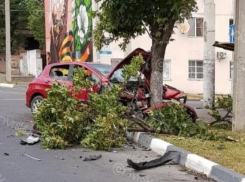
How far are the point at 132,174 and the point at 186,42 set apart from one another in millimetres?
24648

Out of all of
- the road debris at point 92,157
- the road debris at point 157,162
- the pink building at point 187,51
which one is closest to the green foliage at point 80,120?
the road debris at point 92,157

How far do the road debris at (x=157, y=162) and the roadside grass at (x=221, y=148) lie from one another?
39 centimetres

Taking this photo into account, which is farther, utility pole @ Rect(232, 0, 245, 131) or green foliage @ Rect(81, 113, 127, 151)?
utility pole @ Rect(232, 0, 245, 131)

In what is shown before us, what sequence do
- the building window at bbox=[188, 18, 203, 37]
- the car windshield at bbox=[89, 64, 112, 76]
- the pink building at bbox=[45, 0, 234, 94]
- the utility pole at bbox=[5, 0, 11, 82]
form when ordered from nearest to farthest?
the car windshield at bbox=[89, 64, 112, 76] → the pink building at bbox=[45, 0, 234, 94] → the building window at bbox=[188, 18, 203, 37] → the utility pole at bbox=[5, 0, 11, 82]

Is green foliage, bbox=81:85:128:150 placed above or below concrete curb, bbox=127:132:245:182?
above

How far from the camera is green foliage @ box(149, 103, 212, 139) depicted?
9.78m

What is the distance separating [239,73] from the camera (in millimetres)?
10305

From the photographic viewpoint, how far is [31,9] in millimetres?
45812

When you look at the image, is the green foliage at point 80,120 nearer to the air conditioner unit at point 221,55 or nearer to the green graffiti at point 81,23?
the air conditioner unit at point 221,55

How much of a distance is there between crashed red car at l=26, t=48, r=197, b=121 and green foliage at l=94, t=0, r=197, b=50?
63 centimetres

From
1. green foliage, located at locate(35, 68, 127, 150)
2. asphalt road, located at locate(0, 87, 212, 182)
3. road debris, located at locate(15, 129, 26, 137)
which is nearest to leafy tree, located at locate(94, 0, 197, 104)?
green foliage, located at locate(35, 68, 127, 150)

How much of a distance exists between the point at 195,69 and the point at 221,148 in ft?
76.6

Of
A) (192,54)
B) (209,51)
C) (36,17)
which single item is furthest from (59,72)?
(36,17)

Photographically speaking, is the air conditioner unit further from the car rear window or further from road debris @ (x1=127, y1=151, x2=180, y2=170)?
road debris @ (x1=127, y1=151, x2=180, y2=170)
